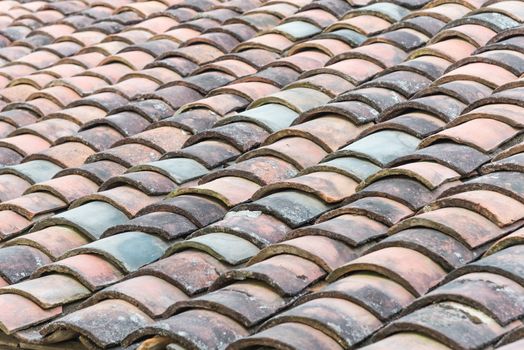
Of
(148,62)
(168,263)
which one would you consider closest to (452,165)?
(168,263)

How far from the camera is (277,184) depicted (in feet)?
13.4

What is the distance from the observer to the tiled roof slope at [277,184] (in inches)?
127

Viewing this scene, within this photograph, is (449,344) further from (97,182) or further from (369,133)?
(97,182)

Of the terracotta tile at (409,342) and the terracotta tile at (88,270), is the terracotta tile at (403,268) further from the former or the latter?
the terracotta tile at (88,270)

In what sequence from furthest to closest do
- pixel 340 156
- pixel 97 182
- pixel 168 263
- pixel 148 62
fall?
pixel 148 62, pixel 97 182, pixel 340 156, pixel 168 263

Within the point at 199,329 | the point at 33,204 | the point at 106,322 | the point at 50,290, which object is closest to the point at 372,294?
the point at 199,329

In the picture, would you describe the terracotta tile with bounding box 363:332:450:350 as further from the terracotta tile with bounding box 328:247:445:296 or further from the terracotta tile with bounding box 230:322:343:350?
the terracotta tile with bounding box 328:247:445:296

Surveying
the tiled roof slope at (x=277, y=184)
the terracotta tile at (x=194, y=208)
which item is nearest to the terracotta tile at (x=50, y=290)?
the tiled roof slope at (x=277, y=184)

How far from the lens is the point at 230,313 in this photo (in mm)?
3307

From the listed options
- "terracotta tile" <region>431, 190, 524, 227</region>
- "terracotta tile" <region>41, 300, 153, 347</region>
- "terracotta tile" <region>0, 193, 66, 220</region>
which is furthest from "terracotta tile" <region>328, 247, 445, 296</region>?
"terracotta tile" <region>0, 193, 66, 220</region>

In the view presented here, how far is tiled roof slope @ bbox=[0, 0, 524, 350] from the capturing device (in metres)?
3.23

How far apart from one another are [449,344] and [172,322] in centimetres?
91

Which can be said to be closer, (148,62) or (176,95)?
(176,95)

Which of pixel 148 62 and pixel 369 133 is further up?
pixel 369 133
